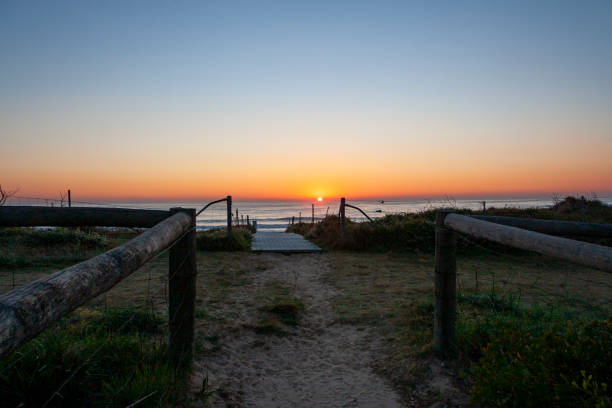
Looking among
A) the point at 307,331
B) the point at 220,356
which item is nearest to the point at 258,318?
the point at 307,331

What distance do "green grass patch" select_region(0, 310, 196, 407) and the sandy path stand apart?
50cm

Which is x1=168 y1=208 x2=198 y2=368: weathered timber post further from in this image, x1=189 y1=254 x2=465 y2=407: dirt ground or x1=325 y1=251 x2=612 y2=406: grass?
x1=325 y1=251 x2=612 y2=406: grass

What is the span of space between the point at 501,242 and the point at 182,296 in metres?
2.36

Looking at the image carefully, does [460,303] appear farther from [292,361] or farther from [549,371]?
[549,371]

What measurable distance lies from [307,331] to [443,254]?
198 cm

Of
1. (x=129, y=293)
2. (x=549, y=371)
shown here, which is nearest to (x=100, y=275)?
(x=549, y=371)

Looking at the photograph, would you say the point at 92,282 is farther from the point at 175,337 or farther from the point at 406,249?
the point at 406,249

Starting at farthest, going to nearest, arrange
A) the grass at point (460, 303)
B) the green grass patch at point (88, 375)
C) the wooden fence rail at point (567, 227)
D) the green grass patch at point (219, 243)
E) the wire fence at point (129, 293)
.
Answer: the green grass patch at point (219, 243)
the grass at point (460, 303)
the wire fence at point (129, 293)
the wooden fence rail at point (567, 227)
the green grass patch at point (88, 375)

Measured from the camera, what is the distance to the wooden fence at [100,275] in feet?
2.95

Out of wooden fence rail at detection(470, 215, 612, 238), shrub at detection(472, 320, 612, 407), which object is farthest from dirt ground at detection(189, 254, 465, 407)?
wooden fence rail at detection(470, 215, 612, 238)

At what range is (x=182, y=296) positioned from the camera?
9.96 ft

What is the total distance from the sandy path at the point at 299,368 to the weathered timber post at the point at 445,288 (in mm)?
668

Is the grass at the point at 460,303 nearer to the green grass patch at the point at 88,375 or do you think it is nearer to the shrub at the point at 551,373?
the shrub at the point at 551,373

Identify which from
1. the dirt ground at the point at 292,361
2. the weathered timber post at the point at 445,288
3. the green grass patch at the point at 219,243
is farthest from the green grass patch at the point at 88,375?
the green grass patch at the point at 219,243
